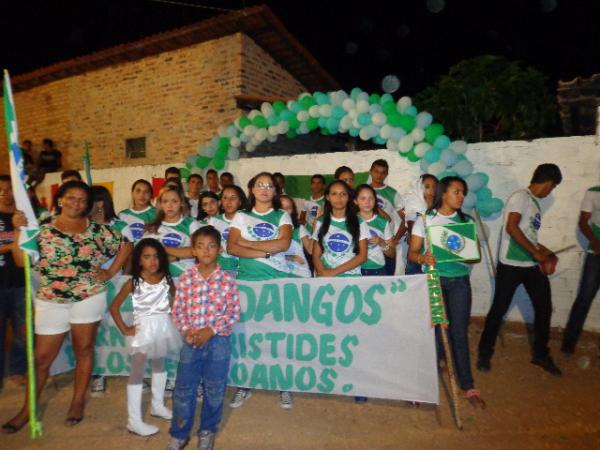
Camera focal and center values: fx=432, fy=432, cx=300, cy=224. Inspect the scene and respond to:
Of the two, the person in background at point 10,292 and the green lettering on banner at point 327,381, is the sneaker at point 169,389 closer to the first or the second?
the green lettering on banner at point 327,381

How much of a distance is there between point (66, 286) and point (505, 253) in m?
3.92

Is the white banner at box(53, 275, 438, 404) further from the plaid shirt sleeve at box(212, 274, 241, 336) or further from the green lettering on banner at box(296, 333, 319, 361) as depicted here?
the plaid shirt sleeve at box(212, 274, 241, 336)

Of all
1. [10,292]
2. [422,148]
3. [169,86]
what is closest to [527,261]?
[422,148]

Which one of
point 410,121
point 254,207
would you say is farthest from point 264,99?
point 254,207

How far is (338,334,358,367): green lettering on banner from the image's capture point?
3574 millimetres

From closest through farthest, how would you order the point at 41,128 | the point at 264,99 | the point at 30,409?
the point at 30,409 → the point at 264,99 → the point at 41,128

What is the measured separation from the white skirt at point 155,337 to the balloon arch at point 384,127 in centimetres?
384

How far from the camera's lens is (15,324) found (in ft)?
13.5

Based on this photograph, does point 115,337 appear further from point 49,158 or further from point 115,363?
point 49,158

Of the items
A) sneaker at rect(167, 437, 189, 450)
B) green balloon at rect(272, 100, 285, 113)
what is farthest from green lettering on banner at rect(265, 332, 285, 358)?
green balloon at rect(272, 100, 285, 113)

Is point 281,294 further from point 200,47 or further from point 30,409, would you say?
point 200,47

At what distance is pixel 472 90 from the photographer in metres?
15.3

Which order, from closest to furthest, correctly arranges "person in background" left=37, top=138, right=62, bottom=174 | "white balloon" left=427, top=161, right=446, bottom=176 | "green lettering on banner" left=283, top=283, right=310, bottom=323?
"green lettering on banner" left=283, top=283, right=310, bottom=323
"white balloon" left=427, top=161, right=446, bottom=176
"person in background" left=37, top=138, right=62, bottom=174

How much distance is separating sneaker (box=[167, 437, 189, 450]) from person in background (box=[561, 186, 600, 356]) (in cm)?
411
